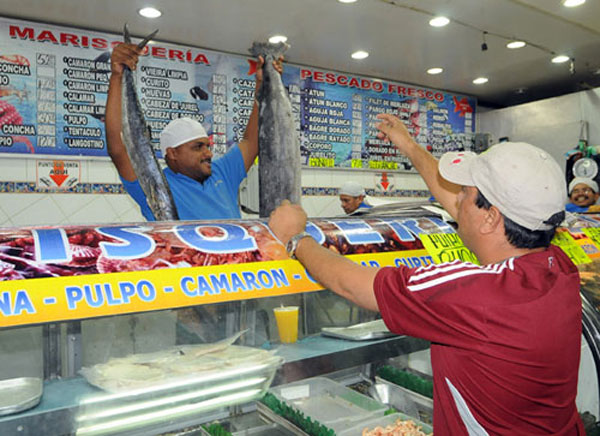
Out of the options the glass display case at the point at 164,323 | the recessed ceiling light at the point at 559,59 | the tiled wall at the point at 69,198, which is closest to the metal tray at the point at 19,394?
the glass display case at the point at 164,323

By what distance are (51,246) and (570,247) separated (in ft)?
5.72

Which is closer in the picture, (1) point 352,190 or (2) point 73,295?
(2) point 73,295

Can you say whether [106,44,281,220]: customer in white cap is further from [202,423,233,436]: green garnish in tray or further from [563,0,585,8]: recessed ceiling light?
[563,0,585,8]: recessed ceiling light

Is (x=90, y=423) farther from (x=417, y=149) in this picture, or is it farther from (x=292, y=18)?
(x=292, y=18)

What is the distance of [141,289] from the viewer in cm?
102

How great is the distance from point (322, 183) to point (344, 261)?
5.06 m

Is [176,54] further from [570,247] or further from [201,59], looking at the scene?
[570,247]

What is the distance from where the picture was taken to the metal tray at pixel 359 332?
142 centimetres

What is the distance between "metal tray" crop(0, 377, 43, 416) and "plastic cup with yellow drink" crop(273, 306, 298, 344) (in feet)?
1.99

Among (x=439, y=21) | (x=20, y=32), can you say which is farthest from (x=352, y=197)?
(x=20, y=32)

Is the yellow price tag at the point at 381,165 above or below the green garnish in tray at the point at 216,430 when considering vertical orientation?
above

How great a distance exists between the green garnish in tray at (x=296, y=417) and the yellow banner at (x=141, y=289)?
1.63 feet

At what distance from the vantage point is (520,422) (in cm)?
107

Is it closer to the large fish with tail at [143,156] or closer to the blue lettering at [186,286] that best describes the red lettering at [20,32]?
the large fish with tail at [143,156]
